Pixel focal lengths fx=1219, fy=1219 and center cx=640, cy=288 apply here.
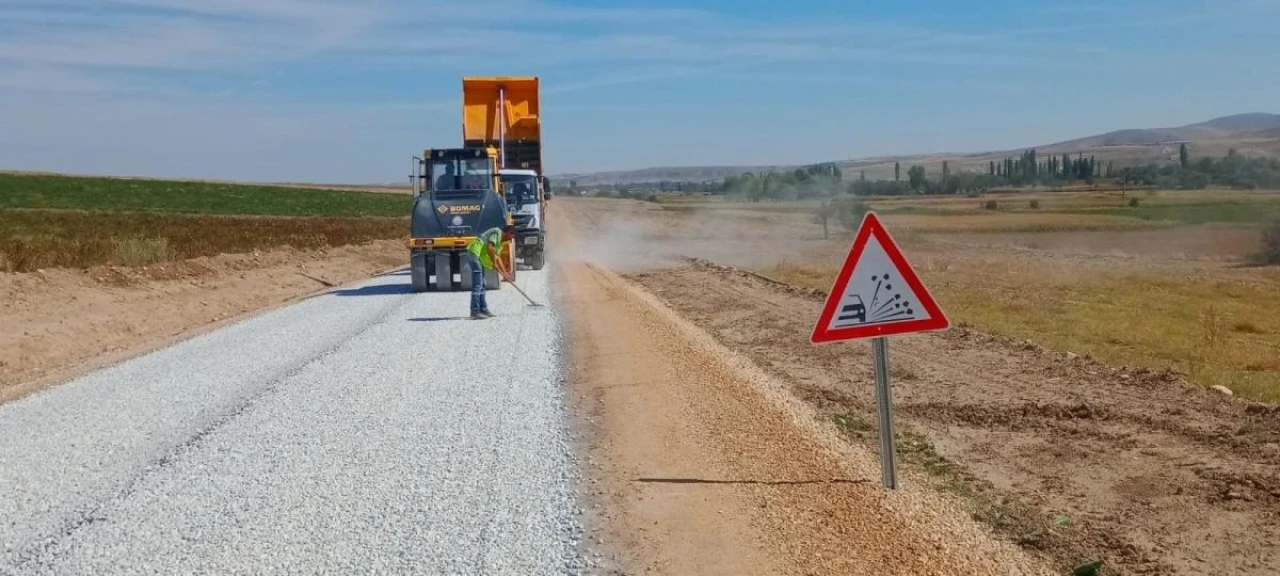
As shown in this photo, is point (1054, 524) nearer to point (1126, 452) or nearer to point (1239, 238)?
point (1126, 452)

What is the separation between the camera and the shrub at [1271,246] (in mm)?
41781

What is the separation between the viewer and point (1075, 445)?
31.4 feet

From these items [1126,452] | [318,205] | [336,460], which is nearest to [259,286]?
[336,460]

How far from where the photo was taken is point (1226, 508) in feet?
25.1

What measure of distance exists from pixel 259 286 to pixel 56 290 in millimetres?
7235

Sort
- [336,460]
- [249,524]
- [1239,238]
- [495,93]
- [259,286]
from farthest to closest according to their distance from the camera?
[1239,238] → [495,93] → [259,286] → [336,460] → [249,524]

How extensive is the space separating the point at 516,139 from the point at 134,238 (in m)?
10.7

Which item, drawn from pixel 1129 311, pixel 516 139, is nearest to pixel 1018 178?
pixel 516 139

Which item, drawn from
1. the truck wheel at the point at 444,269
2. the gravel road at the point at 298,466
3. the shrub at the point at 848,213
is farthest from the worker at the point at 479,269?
the shrub at the point at 848,213

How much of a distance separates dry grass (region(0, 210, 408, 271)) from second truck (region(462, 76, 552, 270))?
8.26 metres

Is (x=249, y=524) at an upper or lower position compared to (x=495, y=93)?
lower

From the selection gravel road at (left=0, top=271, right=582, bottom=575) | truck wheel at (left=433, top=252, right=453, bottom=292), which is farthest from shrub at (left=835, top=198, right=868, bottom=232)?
gravel road at (left=0, top=271, right=582, bottom=575)

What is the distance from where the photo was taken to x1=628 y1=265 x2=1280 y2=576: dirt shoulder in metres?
7.20

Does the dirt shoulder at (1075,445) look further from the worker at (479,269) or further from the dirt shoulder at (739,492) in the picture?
the worker at (479,269)
